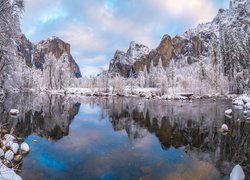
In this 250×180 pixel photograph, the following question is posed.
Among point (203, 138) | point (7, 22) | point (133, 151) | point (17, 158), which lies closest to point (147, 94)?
point (203, 138)

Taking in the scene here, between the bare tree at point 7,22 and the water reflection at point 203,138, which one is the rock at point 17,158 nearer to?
the bare tree at point 7,22

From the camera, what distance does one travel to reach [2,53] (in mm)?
23391

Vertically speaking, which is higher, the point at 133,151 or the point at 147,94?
the point at 147,94

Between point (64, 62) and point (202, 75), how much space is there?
56.6m

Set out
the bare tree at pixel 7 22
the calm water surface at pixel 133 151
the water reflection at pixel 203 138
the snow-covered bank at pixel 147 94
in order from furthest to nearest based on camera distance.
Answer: the snow-covered bank at pixel 147 94 → the bare tree at pixel 7 22 → the water reflection at pixel 203 138 → the calm water surface at pixel 133 151

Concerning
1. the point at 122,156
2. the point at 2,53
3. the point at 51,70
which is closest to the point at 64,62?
the point at 51,70

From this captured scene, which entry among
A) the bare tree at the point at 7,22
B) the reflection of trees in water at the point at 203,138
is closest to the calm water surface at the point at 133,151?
the reflection of trees in water at the point at 203,138

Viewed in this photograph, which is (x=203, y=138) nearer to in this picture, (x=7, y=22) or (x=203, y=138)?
(x=203, y=138)

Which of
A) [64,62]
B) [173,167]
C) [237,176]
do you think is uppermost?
[64,62]

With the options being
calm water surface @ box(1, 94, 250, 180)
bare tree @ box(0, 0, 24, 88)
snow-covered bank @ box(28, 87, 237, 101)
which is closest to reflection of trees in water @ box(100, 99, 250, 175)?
calm water surface @ box(1, 94, 250, 180)

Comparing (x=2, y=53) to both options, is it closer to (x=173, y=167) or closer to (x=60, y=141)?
(x=60, y=141)

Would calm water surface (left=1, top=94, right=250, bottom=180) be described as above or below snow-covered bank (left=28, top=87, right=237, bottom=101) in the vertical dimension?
below

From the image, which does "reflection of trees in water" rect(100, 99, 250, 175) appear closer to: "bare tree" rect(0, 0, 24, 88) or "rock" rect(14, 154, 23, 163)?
"rock" rect(14, 154, 23, 163)

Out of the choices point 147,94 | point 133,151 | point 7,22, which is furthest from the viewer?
point 147,94
